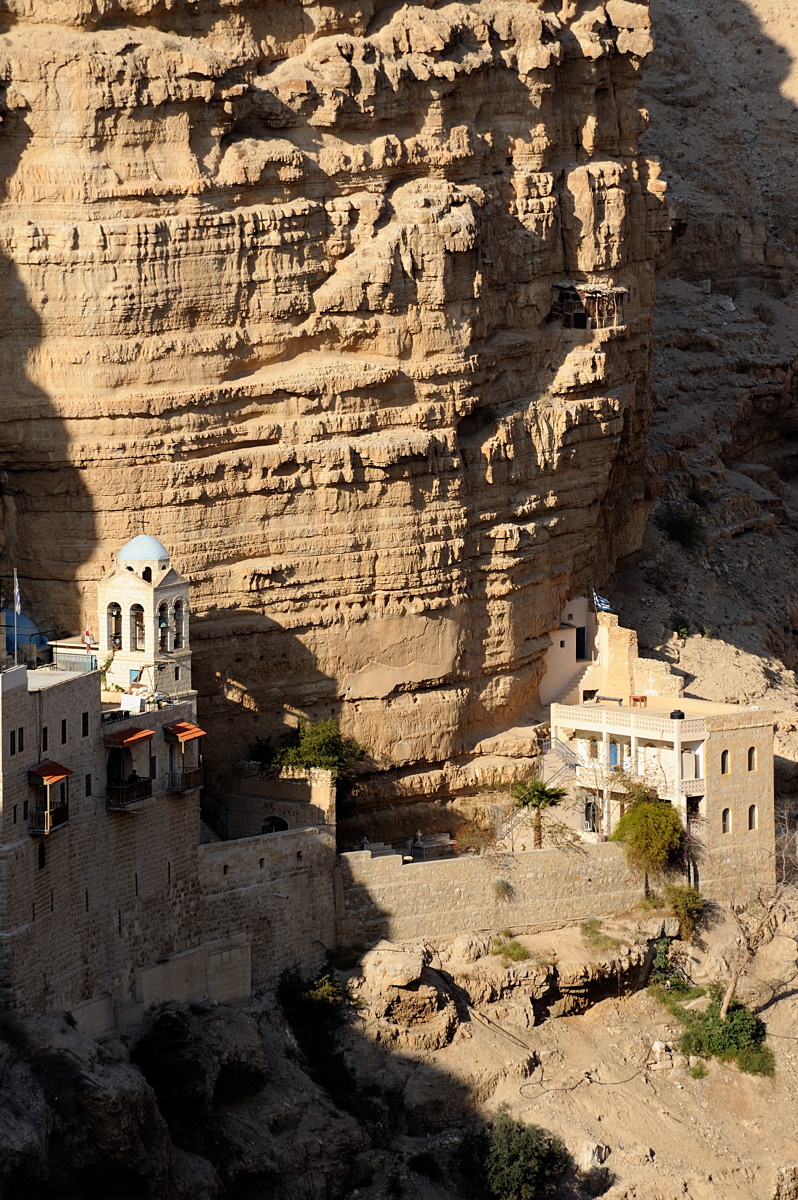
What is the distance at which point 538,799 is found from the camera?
46.9 meters

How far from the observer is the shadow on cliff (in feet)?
140

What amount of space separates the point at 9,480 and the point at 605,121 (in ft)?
50.4

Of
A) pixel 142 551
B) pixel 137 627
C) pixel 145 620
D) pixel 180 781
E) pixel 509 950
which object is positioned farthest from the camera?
pixel 509 950

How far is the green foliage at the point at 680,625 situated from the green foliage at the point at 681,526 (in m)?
4.12

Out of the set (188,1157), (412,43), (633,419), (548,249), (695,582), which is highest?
(412,43)

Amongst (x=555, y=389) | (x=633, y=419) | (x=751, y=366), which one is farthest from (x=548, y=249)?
(x=751, y=366)

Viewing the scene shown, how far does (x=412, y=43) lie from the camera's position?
46938mm

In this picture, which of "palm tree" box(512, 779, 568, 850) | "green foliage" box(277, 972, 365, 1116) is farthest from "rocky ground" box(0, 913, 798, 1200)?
"palm tree" box(512, 779, 568, 850)

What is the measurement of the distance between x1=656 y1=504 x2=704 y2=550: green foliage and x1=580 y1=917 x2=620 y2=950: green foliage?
50.0 ft

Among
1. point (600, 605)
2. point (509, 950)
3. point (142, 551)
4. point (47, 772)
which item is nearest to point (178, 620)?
point (142, 551)

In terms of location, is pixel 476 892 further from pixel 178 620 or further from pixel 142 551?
pixel 142 551

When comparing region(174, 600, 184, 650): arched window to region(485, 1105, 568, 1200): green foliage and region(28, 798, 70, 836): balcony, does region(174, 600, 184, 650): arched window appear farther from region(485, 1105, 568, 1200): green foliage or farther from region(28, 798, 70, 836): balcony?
region(485, 1105, 568, 1200): green foliage

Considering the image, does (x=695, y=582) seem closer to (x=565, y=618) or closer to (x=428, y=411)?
(x=565, y=618)

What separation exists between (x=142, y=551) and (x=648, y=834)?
10.3 m
